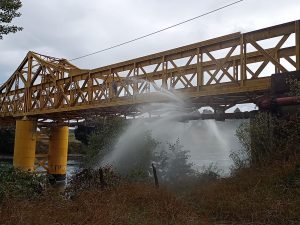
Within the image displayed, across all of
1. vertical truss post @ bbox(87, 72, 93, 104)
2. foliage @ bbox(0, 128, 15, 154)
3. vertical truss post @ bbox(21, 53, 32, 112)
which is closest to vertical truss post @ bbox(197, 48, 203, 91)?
vertical truss post @ bbox(87, 72, 93, 104)

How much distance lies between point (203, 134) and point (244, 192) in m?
21.9

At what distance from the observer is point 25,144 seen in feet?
94.4

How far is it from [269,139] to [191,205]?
10.2 ft

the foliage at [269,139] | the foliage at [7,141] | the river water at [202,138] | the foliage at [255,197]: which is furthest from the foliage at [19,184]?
the foliage at [7,141]

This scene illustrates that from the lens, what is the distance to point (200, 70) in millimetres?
14906

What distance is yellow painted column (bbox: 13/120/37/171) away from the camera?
28.5 meters

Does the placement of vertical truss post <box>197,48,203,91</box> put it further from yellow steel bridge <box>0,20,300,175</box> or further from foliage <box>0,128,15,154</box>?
foliage <box>0,128,15,154</box>

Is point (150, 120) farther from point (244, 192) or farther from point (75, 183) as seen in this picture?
point (244, 192)

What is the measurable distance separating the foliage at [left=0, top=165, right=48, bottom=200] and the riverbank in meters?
0.40

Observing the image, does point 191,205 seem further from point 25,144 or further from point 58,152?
point 58,152

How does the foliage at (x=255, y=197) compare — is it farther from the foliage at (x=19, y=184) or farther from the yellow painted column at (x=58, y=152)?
the yellow painted column at (x=58, y=152)

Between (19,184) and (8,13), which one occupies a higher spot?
(8,13)

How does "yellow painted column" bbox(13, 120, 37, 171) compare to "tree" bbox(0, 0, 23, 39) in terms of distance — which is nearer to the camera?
"tree" bbox(0, 0, 23, 39)

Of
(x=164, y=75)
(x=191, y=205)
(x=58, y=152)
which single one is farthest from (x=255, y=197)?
(x=58, y=152)
